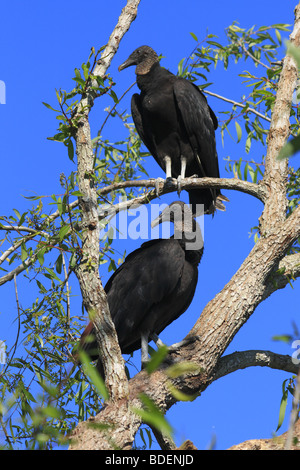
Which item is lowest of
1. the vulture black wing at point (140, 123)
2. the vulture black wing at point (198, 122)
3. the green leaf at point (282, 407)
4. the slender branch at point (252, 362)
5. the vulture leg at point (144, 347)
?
the green leaf at point (282, 407)

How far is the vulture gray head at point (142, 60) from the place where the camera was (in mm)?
5035

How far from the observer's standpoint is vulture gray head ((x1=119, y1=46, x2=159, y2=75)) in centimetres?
504

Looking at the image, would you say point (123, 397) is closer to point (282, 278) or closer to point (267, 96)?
point (282, 278)

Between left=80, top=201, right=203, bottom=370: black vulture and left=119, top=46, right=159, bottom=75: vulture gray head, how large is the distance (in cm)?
184

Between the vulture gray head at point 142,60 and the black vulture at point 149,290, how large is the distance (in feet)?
6.04

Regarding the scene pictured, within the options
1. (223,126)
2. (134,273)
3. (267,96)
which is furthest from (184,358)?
(223,126)

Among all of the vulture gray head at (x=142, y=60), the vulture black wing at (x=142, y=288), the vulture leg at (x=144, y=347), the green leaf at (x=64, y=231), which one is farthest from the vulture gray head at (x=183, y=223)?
the vulture gray head at (x=142, y=60)

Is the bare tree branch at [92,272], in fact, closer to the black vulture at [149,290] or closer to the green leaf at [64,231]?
the green leaf at [64,231]

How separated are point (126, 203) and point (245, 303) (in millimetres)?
1187

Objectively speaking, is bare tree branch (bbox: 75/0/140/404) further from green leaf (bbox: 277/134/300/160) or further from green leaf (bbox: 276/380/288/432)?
green leaf (bbox: 277/134/300/160)

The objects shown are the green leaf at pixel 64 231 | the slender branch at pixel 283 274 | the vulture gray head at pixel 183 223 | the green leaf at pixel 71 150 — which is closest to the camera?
the green leaf at pixel 64 231

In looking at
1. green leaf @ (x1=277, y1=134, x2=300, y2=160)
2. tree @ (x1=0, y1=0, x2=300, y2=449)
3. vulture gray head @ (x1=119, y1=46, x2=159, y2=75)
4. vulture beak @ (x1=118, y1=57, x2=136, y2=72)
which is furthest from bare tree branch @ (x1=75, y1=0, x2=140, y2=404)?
vulture beak @ (x1=118, y1=57, x2=136, y2=72)

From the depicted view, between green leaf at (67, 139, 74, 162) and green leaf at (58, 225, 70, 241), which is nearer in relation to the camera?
green leaf at (58, 225, 70, 241)

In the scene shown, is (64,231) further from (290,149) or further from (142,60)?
(142,60)
